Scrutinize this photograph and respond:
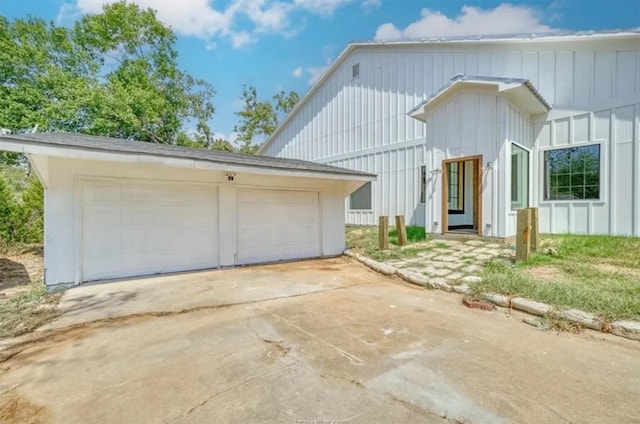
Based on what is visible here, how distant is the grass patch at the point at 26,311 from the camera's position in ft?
Answer: 11.6

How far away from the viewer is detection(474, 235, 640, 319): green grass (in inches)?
146

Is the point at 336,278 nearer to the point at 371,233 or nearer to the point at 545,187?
the point at 371,233

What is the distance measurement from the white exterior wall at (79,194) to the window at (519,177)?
17.7ft

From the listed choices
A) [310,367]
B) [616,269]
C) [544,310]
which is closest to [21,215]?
[310,367]

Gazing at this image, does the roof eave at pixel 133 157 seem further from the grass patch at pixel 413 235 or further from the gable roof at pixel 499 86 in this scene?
the gable roof at pixel 499 86

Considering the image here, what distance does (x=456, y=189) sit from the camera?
11086 millimetres

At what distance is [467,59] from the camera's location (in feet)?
34.3

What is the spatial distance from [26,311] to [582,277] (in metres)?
8.07

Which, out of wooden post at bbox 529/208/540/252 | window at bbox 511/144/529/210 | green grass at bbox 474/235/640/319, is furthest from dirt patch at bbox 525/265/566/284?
window at bbox 511/144/529/210

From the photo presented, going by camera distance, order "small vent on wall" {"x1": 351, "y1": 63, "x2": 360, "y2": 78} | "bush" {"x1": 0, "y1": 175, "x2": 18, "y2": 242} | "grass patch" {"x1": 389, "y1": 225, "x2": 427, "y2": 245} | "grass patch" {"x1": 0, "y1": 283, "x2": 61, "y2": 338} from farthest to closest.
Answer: "small vent on wall" {"x1": 351, "y1": 63, "x2": 360, "y2": 78}, "bush" {"x1": 0, "y1": 175, "x2": 18, "y2": 242}, "grass patch" {"x1": 389, "y1": 225, "x2": 427, "y2": 245}, "grass patch" {"x1": 0, "y1": 283, "x2": 61, "y2": 338}

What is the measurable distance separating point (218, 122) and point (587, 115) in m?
24.4

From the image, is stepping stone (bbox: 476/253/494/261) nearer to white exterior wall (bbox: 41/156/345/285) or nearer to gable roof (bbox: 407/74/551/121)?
gable roof (bbox: 407/74/551/121)

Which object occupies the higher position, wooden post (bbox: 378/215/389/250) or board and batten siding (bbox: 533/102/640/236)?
board and batten siding (bbox: 533/102/640/236)

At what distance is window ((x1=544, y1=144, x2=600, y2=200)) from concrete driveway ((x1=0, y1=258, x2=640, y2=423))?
6.49 m
